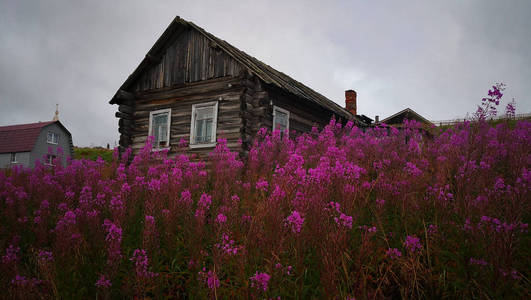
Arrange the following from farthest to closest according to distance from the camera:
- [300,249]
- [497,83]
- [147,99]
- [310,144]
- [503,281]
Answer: [147,99]
[310,144]
[497,83]
[300,249]
[503,281]

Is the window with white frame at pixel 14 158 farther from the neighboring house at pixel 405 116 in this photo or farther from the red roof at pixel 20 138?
the neighboring house at pixel 405 116

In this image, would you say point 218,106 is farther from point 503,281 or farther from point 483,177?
point 503,281

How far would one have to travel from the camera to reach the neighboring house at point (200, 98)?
35.7 feet

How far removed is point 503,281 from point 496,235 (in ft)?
1.03

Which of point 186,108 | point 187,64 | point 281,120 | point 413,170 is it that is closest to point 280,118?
point 281,120

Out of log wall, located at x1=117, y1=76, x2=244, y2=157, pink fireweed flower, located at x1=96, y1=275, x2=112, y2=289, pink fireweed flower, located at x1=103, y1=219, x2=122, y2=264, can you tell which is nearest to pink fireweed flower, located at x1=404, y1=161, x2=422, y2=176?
pink fireweed flower, located at x1=103, y1=219, x2=122, y2=264

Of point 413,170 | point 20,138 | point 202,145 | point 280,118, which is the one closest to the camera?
point 413,170

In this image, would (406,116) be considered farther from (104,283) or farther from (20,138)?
(20,138)

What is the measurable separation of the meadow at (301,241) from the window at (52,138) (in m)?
39.1

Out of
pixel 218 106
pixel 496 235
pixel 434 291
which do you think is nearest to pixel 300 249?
pixel 434 291

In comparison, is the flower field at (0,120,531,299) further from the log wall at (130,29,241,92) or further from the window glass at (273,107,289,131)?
the log wall at (130,29,241,92)

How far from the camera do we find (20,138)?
36562mm

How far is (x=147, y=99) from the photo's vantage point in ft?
43.8

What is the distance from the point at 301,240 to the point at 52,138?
43621 mm
